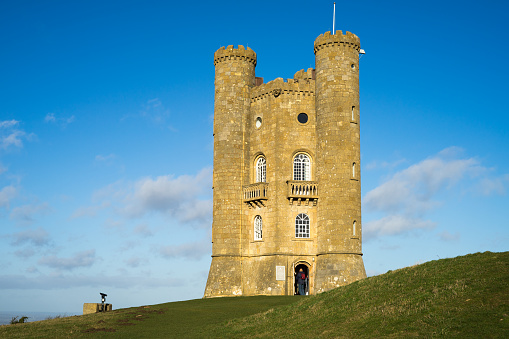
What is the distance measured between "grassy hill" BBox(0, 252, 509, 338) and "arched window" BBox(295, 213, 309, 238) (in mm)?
12630

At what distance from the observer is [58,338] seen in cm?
2927

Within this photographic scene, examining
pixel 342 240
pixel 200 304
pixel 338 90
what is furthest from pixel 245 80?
pixel 200 304

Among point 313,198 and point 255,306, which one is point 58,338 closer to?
point 255,306

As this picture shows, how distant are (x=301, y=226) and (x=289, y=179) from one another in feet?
14.0

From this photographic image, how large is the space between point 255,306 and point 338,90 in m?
20.9

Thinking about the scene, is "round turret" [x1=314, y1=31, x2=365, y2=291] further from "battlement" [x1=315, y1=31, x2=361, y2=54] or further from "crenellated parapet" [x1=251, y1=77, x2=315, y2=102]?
"crenellated parapet" [x1=251, y1=77, x2=315, y2=102]

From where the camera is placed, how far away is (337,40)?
50656 mm

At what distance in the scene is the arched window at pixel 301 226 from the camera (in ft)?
164

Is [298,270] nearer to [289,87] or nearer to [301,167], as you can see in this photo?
[301,167]

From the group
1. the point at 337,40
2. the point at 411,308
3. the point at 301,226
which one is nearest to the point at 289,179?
the point at 301,226

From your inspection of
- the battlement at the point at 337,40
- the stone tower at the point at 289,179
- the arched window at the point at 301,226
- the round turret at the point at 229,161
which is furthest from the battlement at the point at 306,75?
the arched window at the point at 301,226

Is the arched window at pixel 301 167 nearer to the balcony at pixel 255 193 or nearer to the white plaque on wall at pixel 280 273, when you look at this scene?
the balcony at pixel 255 193

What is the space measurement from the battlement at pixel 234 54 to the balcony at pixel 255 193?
12629 millimetres

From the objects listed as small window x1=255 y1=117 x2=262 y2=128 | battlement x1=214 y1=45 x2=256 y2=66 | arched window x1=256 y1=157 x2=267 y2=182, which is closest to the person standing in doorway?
arched window x1=256 y1=157 x2=267 y2=182
